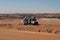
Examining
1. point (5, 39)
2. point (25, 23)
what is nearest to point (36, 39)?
point (5, 39)

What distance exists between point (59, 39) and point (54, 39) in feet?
1.07

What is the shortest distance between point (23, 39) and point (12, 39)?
738 mm

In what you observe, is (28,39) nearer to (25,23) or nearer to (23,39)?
(23,39)

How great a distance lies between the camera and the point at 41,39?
44.2 ft

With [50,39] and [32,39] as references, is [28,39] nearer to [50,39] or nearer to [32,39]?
[32,39]

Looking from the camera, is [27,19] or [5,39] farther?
[27,19]

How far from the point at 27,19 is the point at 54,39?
906 inches

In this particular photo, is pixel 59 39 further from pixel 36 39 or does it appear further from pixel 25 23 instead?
pixel 25 23

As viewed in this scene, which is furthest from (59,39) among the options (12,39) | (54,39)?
(12,39)

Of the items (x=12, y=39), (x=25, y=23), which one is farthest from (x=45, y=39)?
(x=25, y=23)

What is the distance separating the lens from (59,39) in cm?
1318

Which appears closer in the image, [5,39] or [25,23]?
[5,39]

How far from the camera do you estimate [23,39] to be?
44.5 feet

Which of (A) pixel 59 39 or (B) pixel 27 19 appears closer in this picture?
(A) pixel 59 39
